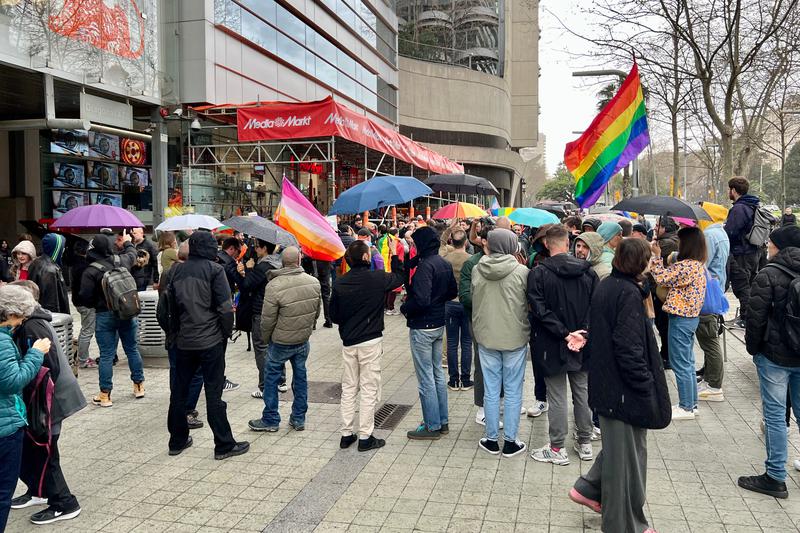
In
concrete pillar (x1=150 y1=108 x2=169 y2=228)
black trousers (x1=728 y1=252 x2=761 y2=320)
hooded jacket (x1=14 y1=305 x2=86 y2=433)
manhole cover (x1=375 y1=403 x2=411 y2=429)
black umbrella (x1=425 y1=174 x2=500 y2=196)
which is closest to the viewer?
hooded jacket (x1=14 y1=305 x2=86 y2=433)

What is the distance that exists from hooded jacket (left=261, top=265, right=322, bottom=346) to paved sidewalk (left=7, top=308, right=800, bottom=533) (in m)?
1.02

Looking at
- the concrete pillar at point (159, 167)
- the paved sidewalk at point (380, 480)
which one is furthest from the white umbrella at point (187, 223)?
the concrete pillar at point (159, 167)

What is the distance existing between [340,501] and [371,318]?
1631mm

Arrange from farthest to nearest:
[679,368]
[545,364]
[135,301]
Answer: [135,301], [679,368], [545,364]

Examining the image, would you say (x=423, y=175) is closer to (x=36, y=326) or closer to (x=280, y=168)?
(x=280, y=168)

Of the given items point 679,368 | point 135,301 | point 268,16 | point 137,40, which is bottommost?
point 679,368

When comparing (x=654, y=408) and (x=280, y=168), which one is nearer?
(x=654, y=408)

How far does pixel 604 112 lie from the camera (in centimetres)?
812

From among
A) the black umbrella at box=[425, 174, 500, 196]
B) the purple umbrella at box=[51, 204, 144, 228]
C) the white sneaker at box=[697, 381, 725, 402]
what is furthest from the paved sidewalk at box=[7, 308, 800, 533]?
the black umbrella at box=[425, 174, 500, 196]

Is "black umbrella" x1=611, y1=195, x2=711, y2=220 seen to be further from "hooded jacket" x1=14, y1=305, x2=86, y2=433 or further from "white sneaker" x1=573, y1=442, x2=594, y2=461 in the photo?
"hooded jacket" x1=14, y1=305, x2=86, y2=433

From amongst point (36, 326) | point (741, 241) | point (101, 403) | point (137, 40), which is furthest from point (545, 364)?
point (137, 40)

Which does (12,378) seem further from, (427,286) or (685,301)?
(685,301)

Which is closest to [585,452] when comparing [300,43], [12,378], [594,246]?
[594,246]

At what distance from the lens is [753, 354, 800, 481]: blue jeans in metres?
4.64
